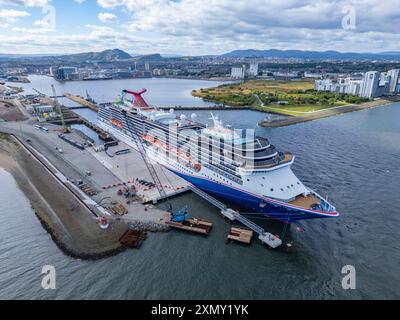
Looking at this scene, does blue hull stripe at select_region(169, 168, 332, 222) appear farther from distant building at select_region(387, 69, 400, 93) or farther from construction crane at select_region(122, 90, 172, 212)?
distant building at select_region(387, 69, 400, 93)

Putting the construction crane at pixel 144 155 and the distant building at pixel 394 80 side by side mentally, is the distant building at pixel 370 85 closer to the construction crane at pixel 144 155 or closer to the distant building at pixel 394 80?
the distant building at pixel 394 80

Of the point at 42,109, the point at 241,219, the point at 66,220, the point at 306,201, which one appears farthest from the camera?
the point at 42,109

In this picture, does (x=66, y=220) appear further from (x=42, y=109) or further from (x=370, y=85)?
(x=370, y=85)

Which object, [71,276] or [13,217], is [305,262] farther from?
[13,217]

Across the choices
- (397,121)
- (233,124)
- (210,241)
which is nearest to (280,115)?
(233,124)

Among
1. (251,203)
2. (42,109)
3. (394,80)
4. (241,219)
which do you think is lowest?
(241,219)

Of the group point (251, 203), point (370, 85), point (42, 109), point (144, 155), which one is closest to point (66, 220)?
point (144, 155)

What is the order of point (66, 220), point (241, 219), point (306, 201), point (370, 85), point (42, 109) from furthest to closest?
point (370, 85) → point (42, 109) → point (241, 219) → point (66, 220) → point (306, 201)

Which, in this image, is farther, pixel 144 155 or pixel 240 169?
pixel 144 155
